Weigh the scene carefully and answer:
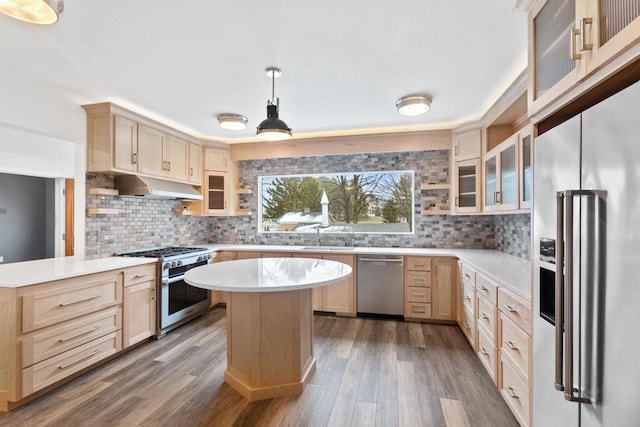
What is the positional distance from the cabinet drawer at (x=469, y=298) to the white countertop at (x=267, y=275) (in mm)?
1358

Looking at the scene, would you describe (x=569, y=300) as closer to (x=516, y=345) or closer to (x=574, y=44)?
(x=574, y=44)

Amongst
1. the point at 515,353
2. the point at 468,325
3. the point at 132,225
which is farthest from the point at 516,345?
the point at 132,225

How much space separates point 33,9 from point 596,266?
230 cm

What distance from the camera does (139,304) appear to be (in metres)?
2.99

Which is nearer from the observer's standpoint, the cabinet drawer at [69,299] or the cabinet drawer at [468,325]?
the cabinet drawer at [69,299]

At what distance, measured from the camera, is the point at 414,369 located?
101 inches

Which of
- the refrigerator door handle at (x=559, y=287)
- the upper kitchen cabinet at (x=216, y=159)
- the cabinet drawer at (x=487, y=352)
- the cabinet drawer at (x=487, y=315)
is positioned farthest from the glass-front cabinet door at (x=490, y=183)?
the upper kitchen cabinet at (x=216, y=159)

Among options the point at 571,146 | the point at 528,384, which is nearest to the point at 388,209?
the point at 528,384

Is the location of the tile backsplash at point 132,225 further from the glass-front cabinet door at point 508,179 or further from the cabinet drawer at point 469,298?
the glass-front cabinet door at point 508,179

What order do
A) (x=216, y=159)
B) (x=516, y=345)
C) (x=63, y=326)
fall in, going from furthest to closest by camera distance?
(x=216, y=159) < (x=63, y=326) < (x=516, y=345)

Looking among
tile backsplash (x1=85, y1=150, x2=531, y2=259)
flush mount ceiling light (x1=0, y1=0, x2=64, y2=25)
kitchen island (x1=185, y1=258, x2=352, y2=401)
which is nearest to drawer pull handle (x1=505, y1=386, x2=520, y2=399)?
kitchen island (x1=185, y1=258, x2=352, y2=401)

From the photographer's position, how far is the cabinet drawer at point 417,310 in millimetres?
3641

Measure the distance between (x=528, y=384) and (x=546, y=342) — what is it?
0.58 meters

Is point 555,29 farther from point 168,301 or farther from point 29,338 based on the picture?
point 168,301
